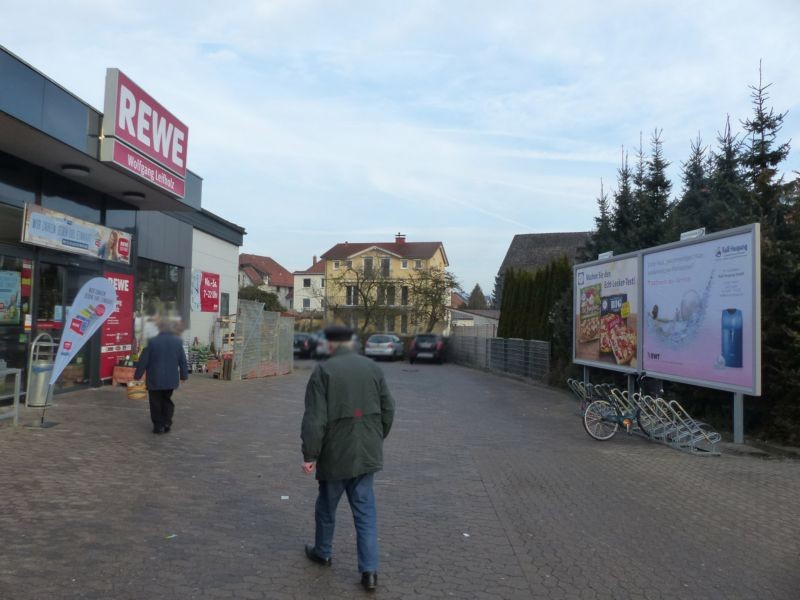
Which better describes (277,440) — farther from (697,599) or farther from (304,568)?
(697,599)

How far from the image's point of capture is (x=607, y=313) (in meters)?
14.1

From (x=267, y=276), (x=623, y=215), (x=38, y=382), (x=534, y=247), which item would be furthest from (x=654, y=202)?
(x=267, y=276)

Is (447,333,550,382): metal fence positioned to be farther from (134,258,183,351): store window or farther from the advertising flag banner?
the advertising flag banner

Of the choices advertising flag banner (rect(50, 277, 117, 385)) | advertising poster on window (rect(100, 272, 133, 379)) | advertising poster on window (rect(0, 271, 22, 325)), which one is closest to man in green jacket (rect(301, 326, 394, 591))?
advertising flag banner (rect(50, 277, 117, 385))

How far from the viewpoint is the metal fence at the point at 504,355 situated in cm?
2181

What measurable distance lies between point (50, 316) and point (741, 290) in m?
11.2

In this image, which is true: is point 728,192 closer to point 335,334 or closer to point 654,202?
point 654,202

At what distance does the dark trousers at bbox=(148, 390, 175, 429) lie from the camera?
9.47 metres

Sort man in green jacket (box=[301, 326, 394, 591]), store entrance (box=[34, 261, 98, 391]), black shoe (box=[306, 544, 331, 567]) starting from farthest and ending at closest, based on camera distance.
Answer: store entrance (box=[34, 261, 98, 391]), black shoe (box=[306, 544, 331, 567]), man in green jacket (box=[301, 326, 394, 591])

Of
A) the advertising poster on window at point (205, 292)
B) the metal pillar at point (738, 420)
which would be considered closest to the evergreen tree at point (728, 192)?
the metal pillar at point (738, 420)

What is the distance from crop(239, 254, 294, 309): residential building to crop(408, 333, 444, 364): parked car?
1653 inches

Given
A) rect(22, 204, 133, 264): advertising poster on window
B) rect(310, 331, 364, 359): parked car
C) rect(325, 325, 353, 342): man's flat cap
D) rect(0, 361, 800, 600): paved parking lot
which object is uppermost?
rect(22, 204, 133, 264): advertising poster on window

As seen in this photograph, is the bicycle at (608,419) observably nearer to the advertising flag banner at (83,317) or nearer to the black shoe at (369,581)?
the black shoe at (369,581)

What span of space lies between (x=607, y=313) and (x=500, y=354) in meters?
13.3
